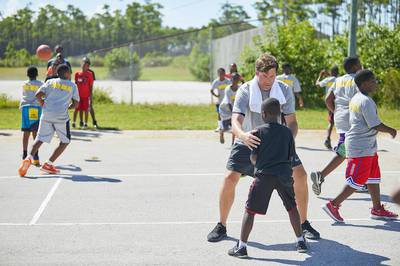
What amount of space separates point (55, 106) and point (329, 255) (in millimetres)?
6012

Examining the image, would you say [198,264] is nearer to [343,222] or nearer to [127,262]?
[127,262]

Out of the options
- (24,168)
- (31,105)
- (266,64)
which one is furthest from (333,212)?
(31,105)

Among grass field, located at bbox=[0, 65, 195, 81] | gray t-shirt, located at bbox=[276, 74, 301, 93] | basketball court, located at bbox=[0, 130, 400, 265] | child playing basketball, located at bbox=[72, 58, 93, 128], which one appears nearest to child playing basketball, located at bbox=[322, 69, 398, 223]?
basketball court, located at bbox=[0, 130, 400, 265]

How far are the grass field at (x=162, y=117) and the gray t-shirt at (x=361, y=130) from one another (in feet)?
32.3

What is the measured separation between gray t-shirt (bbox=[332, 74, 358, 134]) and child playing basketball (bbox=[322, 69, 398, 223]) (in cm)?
146

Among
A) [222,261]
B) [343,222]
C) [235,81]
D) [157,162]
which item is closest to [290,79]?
[235,81]

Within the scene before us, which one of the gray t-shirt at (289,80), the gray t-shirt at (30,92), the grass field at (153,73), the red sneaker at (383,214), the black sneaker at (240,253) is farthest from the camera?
the grass field at (153,73)

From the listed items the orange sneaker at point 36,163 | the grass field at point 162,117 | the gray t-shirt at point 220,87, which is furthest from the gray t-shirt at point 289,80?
the orange sneaker at point 36,163

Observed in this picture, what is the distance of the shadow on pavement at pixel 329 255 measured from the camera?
5961 millimetres

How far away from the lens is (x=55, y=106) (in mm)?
10625

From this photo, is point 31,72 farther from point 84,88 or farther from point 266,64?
point 266,64

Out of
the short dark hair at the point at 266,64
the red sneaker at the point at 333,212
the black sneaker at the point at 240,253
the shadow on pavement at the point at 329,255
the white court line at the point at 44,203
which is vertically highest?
the short dark hair at the point at 266,64

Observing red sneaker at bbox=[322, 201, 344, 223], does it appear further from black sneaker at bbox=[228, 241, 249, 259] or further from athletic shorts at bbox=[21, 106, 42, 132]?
athletic shorts at bbox=[21, 106, 42, 132]

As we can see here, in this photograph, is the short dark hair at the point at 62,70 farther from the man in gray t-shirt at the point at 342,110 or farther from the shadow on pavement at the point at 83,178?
the man in gray t-shirt at the point at 342,110
